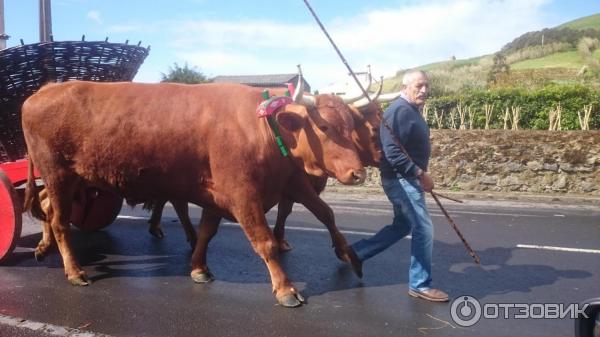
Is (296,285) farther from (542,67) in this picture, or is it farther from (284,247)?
(542,67)

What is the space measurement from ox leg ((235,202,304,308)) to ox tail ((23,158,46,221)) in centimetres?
233

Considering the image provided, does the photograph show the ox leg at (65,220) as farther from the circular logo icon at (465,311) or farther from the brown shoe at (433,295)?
the circular logo icon at (465,311)

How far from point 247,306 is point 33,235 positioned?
4.26m

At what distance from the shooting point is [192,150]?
4.44 metres

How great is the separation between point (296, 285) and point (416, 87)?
2015 millimetres

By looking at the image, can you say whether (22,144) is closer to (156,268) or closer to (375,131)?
(156,268)

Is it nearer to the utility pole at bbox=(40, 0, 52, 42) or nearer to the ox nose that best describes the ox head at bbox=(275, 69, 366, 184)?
the ox nose

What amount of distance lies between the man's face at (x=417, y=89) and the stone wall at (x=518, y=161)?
940cm

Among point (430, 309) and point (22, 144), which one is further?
point (22, 144)

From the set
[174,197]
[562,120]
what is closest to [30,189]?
[174,197]

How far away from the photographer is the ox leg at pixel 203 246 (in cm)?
491

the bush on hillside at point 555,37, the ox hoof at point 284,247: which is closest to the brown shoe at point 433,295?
the ox hoof at point 284,247

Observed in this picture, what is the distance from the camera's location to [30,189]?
5.26 meters

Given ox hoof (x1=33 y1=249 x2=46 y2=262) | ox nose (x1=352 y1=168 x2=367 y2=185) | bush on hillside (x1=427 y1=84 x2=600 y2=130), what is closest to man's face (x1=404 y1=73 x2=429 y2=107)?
ox nose (x1=352 y1=168 x2=367 y2=185)
